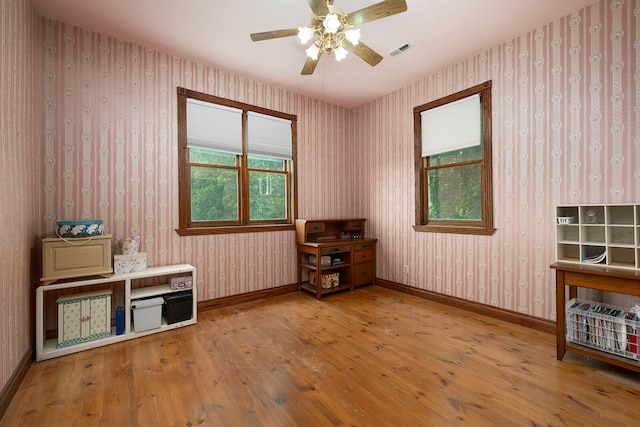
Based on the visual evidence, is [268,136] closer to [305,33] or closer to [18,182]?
[305,33]

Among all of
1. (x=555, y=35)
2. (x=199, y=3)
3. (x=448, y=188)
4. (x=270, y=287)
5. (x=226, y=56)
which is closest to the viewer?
(x=199, y=3)

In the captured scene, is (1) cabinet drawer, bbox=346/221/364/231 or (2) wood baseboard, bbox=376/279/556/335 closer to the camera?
(2) wood baseboard, bbox=376/279/556/335

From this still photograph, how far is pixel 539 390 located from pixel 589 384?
0.38 metres

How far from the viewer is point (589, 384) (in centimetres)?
187

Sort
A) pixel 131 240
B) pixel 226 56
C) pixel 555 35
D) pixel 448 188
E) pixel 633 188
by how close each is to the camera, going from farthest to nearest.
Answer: pixel 448 188, pixel 226 56, pixel 131 240, pixel 555 35, pixel 633 188

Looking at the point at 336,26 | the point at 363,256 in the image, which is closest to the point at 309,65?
the point at 336,26

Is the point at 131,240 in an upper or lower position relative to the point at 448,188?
lower

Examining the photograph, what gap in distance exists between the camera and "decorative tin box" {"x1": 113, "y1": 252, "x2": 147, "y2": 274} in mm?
2707

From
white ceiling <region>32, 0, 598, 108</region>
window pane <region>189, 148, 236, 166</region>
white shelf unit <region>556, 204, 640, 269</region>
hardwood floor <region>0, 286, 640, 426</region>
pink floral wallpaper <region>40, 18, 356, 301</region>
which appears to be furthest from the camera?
window pane <region>189, 148, 236, 166</region>

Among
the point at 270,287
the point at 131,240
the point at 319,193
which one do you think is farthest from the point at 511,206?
the point at 131,240

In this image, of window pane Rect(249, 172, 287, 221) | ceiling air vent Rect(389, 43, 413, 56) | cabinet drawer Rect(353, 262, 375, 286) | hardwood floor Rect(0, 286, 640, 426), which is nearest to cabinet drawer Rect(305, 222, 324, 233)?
window pane Rect(249, 172, 287, 221)

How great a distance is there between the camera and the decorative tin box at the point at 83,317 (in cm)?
238

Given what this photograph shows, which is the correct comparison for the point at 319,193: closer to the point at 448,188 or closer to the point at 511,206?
the point at 448,188

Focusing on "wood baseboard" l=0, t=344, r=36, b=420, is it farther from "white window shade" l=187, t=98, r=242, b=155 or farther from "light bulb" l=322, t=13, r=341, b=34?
"light bulb" l=322, t=13, r=341, b=34
